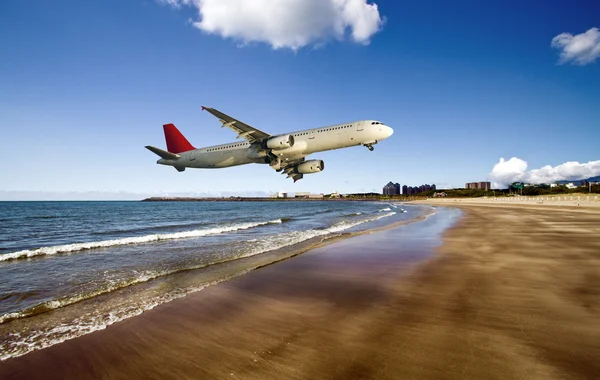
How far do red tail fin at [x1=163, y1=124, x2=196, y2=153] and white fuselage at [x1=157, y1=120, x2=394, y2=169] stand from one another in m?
8.96

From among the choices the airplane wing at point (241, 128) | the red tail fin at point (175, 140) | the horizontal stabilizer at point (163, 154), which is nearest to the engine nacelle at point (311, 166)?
the airplane wing at point (241, 128)

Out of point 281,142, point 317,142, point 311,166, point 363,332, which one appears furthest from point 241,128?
point 363,332

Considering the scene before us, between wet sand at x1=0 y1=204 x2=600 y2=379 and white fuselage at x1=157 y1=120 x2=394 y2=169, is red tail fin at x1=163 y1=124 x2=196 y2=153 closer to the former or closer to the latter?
white fuselage at x1=157 y1=120 x2=394 y2=169

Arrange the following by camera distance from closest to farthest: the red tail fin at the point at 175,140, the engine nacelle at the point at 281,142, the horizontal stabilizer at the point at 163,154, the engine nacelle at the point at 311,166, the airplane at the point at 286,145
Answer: the engine nacelle at the point at 281,142, the airplane at the point at 286,145, the engine nacelle at the point at 311,166, the horizontal stabilizer at the point at 163,154, the red tail fin at the point at 175,140

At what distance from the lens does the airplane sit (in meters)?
28.5

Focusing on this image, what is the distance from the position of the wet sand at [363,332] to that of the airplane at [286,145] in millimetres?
21081

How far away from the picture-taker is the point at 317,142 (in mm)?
29703

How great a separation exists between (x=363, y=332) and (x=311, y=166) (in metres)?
30.5

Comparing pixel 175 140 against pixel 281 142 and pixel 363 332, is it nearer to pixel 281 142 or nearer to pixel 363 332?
pixel 281 142

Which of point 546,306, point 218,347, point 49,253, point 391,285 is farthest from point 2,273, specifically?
point 546,306

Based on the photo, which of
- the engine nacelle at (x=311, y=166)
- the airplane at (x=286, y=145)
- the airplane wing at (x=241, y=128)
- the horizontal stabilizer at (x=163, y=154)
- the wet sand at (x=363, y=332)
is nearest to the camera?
the wet sand at (x=363, y=332)

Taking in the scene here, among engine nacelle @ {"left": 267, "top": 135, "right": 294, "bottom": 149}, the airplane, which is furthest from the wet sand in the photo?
the airplane

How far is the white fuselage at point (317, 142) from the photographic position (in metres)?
28.6

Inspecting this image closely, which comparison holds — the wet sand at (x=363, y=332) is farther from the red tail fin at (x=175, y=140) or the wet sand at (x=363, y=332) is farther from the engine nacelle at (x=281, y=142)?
the red tail fin at (x=175, y=140)
